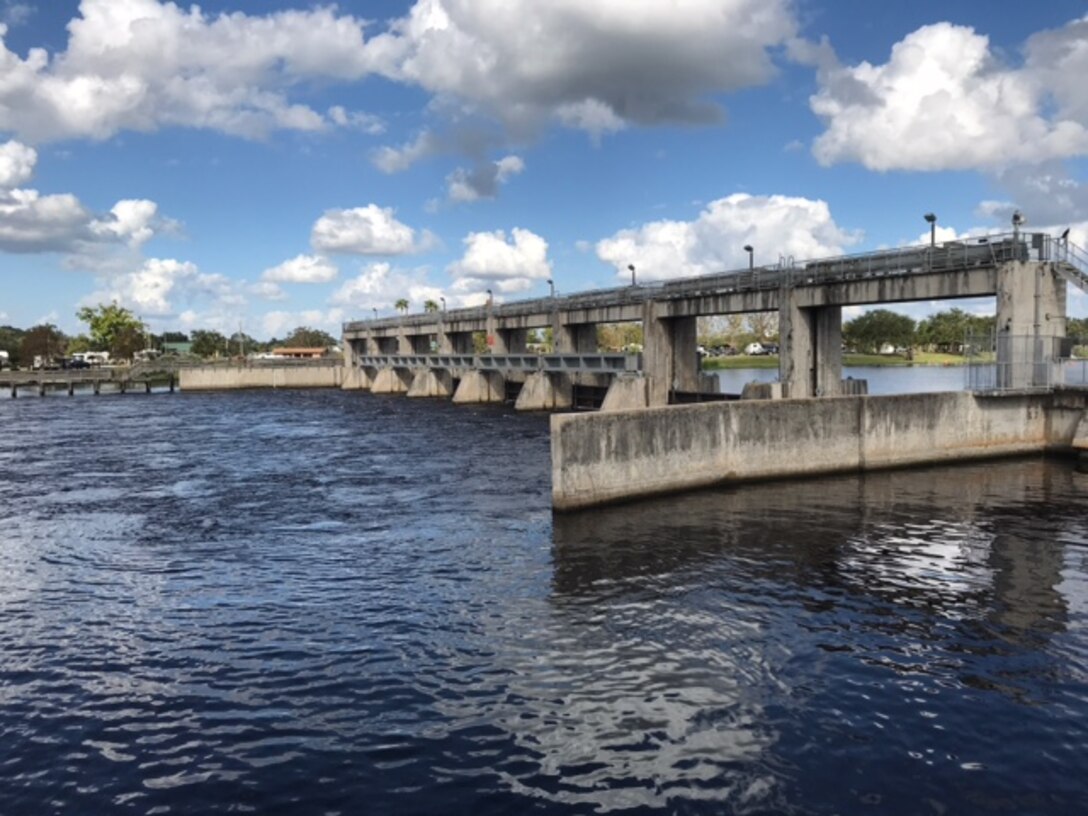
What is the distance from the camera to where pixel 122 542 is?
23500mm

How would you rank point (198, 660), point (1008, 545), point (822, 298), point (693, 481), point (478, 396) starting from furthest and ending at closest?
1. point (478, 396)
2. point (822, 298)
3. point (693, 481)
4. point (1008, 545)
5. point (198, 660)

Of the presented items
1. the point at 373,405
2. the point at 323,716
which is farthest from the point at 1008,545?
the point at 373,405

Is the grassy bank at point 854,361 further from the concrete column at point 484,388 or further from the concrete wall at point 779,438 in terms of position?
the concrete wall at point 779,438

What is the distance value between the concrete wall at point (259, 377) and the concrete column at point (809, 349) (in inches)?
3821

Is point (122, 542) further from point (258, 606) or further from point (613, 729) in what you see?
point (613, 729)

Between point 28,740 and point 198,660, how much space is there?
9.98 ft

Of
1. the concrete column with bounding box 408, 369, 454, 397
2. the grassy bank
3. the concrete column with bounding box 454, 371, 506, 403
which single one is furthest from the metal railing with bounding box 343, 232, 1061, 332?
the grassy bank

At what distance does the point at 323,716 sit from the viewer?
12031mm

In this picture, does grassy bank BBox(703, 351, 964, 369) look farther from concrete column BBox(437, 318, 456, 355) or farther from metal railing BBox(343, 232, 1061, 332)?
metal railing BBox(343, 232, 1061, 332)

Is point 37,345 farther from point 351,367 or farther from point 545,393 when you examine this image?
point 545,393

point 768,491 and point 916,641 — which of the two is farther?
point 768,491

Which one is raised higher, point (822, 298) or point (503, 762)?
point (822, 298)

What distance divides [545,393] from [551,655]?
188 feet

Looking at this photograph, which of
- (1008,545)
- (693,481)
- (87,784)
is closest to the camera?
(87,784)
